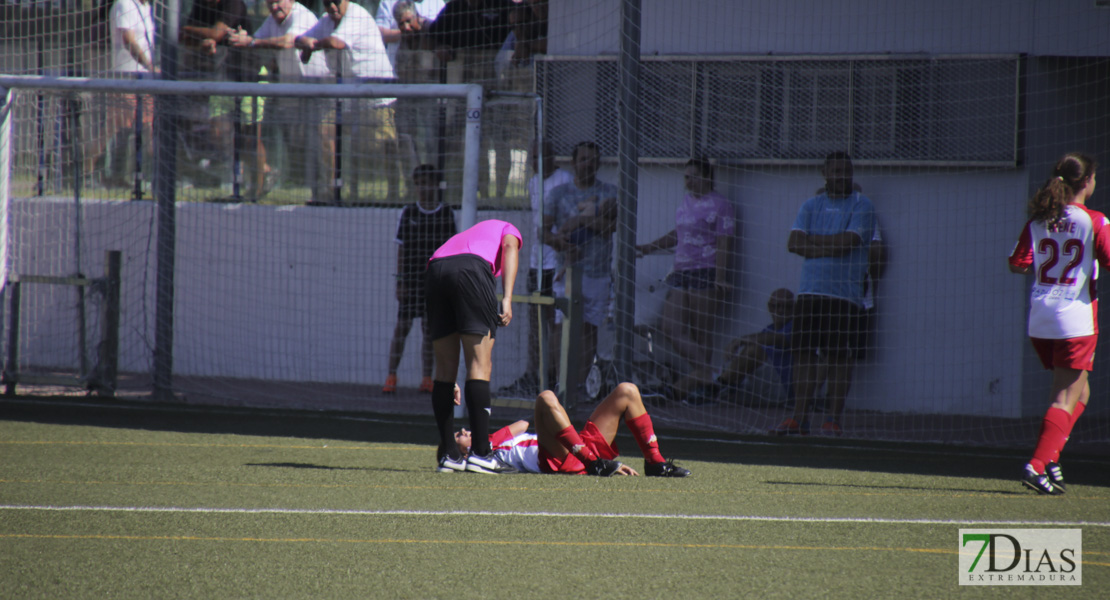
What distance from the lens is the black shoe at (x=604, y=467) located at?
6.18 m

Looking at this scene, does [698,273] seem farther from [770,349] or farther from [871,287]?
[871,287]

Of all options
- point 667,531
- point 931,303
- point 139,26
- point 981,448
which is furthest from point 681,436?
point 139,26

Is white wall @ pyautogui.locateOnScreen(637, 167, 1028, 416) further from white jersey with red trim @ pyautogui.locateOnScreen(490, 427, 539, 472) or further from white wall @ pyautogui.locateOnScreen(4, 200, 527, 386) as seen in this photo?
white jersey with red trim @ pyautogui.locateOnScreen(490, 427, 539, 472)

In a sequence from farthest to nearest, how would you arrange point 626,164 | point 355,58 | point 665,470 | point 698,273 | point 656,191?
point 355,58
point 656,191
point 698,273
point 626,164
point 665,470

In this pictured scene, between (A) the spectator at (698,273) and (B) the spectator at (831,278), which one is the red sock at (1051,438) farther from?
(A) the spectator at (698,273)

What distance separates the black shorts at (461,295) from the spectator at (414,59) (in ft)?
15.6

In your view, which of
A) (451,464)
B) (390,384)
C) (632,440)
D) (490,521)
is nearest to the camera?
(490,521)

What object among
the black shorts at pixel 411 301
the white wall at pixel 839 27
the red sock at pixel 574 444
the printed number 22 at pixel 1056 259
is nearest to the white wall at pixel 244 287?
the black shorts at pixel 411 301

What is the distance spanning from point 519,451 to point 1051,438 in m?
2.88

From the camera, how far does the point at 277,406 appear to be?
9.75 metres

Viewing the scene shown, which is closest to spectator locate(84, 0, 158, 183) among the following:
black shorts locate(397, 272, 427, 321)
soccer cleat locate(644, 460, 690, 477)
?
black shorts locate(397, 272, 427, 321)

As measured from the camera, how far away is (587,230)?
10000 millimetres

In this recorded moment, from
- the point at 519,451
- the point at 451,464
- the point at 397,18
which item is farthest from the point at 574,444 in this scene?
the point at 397,18

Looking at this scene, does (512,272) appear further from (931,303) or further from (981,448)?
(931,303)
